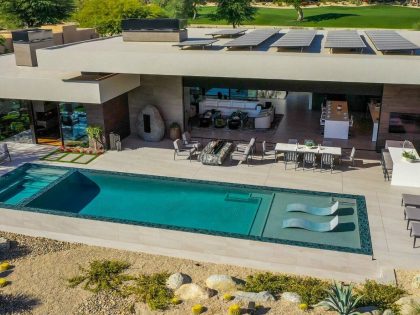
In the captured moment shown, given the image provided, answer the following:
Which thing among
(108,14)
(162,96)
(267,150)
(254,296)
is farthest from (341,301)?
(108,14)

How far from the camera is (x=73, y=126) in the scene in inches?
926

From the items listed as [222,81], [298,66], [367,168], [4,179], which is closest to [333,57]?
[298,66]

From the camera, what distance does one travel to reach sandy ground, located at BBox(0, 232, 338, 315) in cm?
1191

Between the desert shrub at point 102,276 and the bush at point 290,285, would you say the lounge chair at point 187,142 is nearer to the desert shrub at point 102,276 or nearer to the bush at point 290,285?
the desert shrub at point 102,276

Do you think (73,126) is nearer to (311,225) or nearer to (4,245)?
(4,245)

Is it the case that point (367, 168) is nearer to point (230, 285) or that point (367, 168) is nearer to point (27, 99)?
point (230, 285)

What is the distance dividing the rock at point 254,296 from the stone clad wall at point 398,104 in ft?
41.8

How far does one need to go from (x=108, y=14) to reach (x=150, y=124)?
32.8m

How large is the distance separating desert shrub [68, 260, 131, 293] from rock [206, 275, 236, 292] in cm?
249

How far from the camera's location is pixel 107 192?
18781 mm

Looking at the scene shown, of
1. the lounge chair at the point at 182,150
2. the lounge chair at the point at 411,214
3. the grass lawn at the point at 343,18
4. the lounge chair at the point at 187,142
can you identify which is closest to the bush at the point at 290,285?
the lounge chair at the point at 411,214

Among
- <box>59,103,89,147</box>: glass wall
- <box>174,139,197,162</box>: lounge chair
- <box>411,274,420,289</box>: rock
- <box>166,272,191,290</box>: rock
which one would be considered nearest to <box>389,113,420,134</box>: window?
<box>174,139,197,162</box>: lounge chair

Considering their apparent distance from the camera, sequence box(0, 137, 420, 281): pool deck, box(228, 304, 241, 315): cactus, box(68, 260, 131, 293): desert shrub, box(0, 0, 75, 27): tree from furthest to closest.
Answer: box(0, 0, 75, 27): tree → box(0, 137, 420, 281): pool deck → box(68, 260, 131, 293): desert shrub → box(228, 304, 241, 315): cactus

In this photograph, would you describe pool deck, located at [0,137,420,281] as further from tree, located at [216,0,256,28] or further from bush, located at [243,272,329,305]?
tree, located at [216,0,256,28]
